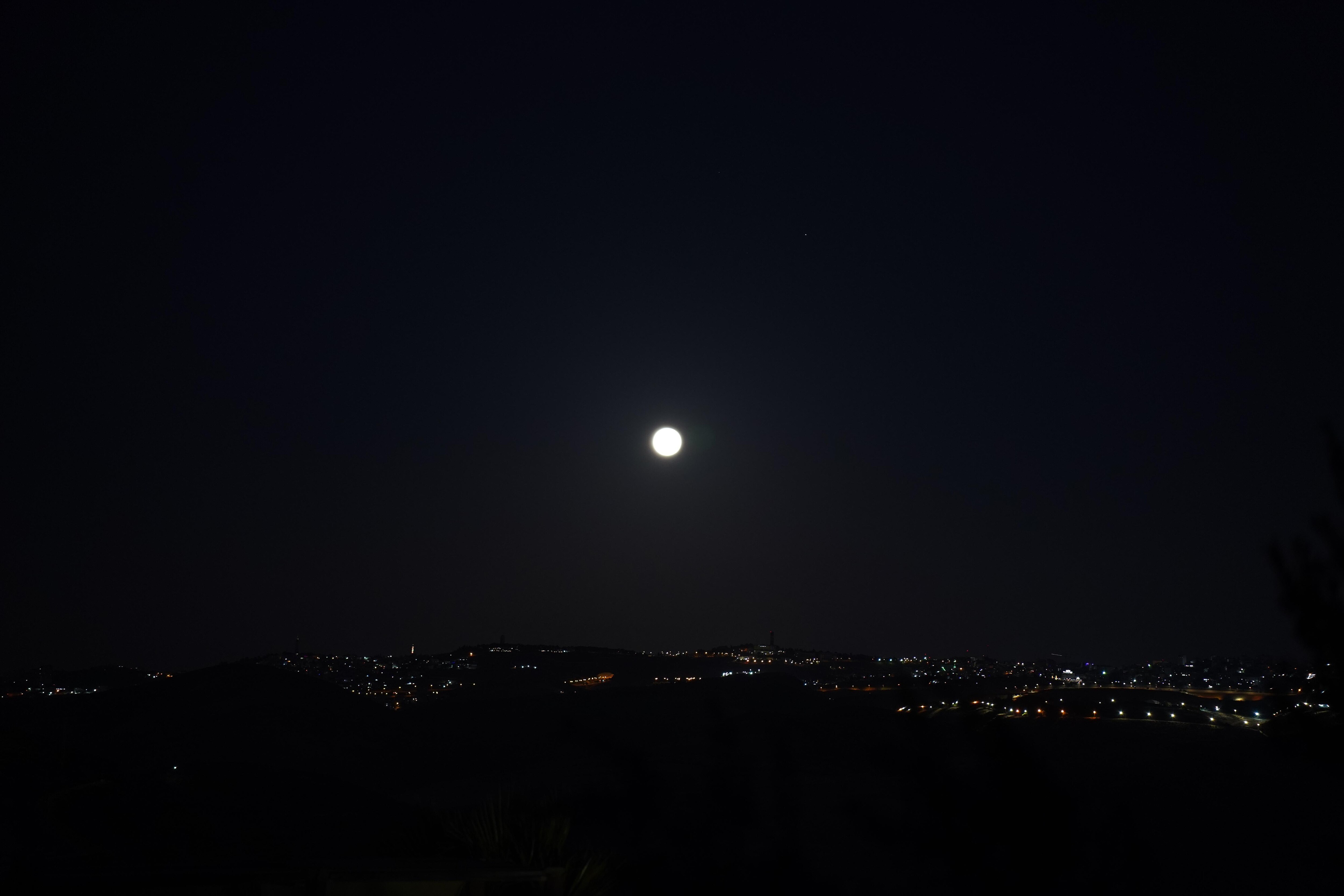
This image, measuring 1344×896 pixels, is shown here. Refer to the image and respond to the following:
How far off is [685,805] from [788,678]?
36.4m

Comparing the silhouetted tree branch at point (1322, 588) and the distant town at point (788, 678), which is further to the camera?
the distant town at point (788, 678)

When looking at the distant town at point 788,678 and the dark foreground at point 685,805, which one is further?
the distant town at point 788,678

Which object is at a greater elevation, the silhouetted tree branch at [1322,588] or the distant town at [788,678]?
the silhouetted tree branch at [1322,588]

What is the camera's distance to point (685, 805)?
18812mm

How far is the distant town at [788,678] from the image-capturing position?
123 feet

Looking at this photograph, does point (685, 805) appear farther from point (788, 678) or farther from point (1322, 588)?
point (788, 678)

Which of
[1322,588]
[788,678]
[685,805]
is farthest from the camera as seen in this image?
[788,678]

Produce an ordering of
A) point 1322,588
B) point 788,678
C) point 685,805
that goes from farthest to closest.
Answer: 1. point 788,678
2. point 685,805
3. point 1322,588

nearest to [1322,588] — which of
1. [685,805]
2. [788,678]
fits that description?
[685,805]

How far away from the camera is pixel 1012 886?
9.50 m

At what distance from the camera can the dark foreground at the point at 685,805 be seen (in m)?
9.73

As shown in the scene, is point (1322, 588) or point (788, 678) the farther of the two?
point (788, 678)

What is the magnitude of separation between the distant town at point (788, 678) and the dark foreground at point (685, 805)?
2.92 meters

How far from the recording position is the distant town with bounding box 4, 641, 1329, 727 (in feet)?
123
